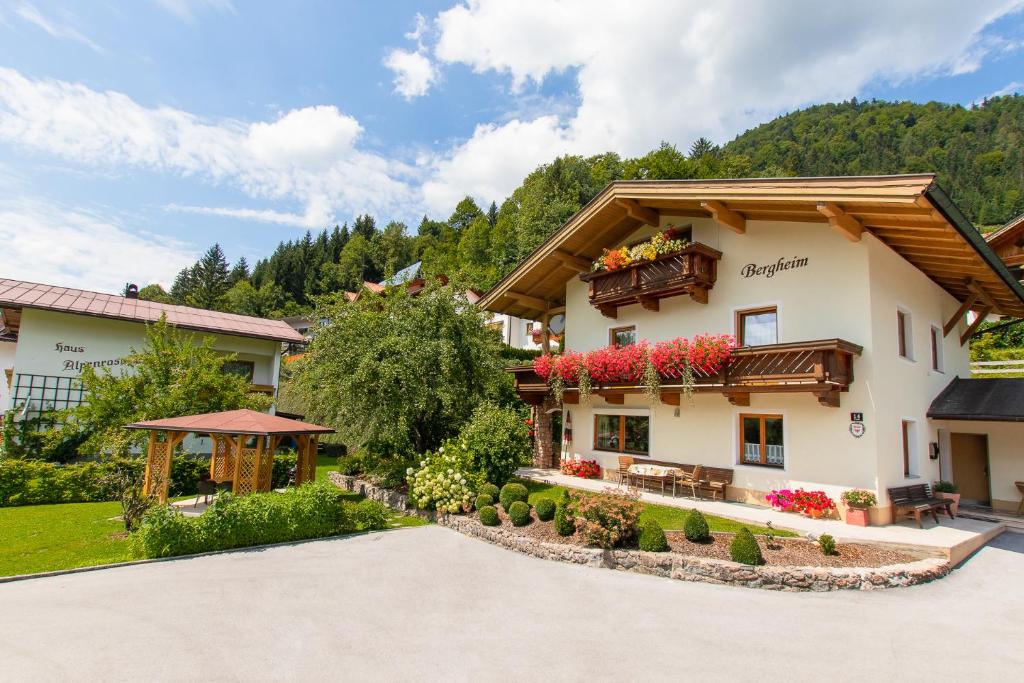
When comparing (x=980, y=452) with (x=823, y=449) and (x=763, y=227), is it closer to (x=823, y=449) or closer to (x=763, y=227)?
(x=823, y=449)

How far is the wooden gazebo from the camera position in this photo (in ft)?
44.4

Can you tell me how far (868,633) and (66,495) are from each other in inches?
772

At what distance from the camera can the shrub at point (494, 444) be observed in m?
14.0

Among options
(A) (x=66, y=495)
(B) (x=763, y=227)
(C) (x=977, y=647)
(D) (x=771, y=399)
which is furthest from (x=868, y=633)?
(A) (x=66, y=495)

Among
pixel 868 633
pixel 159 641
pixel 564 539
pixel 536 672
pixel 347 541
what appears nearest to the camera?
pixel 536 672

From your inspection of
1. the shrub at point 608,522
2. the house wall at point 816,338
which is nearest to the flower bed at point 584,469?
the house wall at point 816,338

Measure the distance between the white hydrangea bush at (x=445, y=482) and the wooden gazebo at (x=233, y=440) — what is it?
3.55 meters

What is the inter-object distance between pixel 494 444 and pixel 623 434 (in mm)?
4877

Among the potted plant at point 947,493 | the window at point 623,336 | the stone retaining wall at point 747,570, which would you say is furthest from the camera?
the window at point 623,336

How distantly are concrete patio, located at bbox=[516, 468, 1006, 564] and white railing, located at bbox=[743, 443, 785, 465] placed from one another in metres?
1.20

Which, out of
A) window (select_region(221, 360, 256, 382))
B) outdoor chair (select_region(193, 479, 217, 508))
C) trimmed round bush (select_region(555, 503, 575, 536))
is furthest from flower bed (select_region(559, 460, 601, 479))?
window (select_region(221, 360, 256, 382))

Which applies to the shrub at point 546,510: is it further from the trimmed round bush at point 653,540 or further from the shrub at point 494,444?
the shrub at point 494,444

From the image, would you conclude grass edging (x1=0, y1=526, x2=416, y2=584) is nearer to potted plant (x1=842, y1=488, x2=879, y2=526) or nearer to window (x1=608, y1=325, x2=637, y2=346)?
window (x1=608, y1=325, x2=637, y2=346)

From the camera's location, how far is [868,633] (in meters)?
6.85
